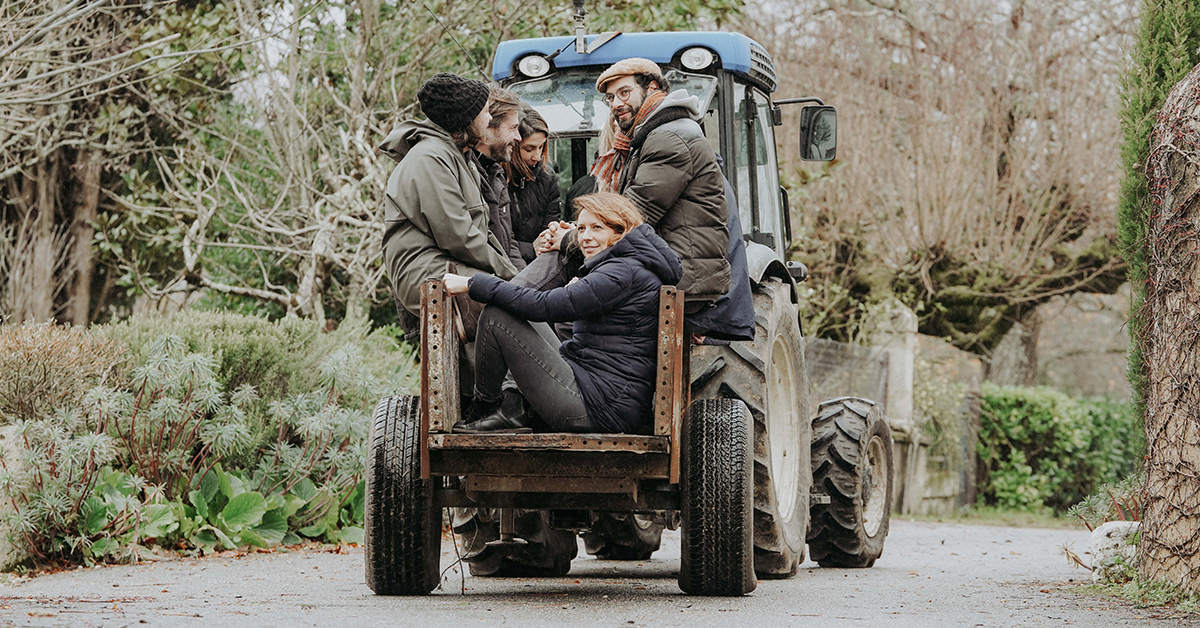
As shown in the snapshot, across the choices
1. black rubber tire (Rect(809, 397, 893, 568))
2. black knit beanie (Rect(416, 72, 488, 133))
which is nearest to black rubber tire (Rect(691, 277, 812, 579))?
black rubber tire (Rect(809, 397, 893, 568))

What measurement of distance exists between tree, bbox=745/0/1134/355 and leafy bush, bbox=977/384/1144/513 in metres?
0.93

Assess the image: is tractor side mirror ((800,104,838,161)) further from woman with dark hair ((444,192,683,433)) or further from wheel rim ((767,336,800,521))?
woman with dark hair ((444,192,683,433))

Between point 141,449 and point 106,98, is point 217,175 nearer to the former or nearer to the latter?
point 106,98

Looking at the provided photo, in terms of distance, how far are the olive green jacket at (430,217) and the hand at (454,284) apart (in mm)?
364

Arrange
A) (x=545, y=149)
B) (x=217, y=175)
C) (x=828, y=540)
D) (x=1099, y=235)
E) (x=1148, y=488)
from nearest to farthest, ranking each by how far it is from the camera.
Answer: (x=1148, y=488) < (x=545, y=149) < (x=828, y=540) < (x=217, y=175) < (x=1099, y=235)

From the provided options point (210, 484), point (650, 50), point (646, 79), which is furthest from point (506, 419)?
point (210, 484)

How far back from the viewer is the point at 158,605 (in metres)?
5.32

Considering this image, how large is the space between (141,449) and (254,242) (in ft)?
17.7

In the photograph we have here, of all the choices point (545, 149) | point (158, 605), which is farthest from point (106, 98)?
point (158, 605)

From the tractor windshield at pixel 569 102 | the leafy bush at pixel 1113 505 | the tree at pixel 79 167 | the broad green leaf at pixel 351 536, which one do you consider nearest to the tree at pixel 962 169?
the tree at pixel 79 167

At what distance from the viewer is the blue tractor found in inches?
210

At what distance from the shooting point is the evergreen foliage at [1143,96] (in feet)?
23.7

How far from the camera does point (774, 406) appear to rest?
288 inches

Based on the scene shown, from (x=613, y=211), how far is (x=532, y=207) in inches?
50.6
